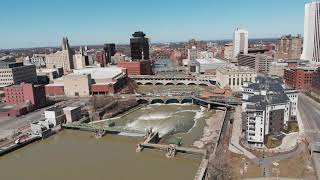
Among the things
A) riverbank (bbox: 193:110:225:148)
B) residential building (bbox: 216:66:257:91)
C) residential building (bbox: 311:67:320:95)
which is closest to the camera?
riverbank (bbox: 193:110:225:148)

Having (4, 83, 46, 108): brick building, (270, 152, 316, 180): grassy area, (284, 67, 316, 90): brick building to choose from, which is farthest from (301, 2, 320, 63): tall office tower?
(4, 83, 46, 108): brick building

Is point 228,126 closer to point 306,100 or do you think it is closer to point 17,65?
point 306,100

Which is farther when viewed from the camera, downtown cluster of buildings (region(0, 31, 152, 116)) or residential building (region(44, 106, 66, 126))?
downtown cluster of buildings (region(0, 31, 152, 116))

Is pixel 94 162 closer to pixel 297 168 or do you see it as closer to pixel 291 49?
pixel 297 168

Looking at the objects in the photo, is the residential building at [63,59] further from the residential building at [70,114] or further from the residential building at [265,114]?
the residential building at [265,114]

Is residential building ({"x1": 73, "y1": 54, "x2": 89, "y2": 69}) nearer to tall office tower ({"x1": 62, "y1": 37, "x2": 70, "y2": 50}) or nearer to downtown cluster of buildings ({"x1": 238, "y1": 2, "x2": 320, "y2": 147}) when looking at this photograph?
tall office tower ({"x1": 62, "y1": 37, "x2": 70, "y2": 50})

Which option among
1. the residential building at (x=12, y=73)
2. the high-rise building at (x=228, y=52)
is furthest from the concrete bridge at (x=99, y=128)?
the high-rise building at (x=228, y=52)
